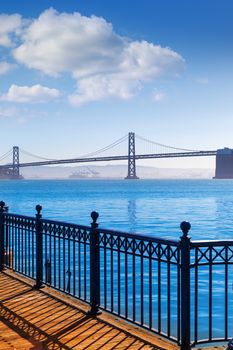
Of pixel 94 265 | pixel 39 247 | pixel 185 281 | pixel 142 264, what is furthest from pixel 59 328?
pixel 39 247

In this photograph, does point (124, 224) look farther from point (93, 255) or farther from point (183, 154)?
point (183, 154)

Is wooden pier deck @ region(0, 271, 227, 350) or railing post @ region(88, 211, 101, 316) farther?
railing post @ region(88, 211, 101, 316)

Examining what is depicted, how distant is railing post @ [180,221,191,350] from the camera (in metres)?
5.13

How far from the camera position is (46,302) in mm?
7297

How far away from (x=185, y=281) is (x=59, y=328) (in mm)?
1915

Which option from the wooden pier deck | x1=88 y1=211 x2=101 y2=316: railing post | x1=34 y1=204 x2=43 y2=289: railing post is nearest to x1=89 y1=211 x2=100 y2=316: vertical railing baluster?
x1=88 y1=211 x2=101 y2=316: railing post

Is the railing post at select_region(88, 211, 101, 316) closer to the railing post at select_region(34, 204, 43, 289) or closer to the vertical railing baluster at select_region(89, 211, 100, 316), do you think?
the vertical railing baluster at select_region(89, 211, 100, 316)

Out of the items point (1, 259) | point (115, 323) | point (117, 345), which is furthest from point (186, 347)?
point (1, 259)

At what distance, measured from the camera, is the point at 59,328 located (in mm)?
6059

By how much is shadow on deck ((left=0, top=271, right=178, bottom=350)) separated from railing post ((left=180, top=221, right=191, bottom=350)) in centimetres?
24

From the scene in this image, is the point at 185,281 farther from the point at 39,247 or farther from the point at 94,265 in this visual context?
the point at 39,247

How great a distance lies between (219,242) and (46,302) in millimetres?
3303

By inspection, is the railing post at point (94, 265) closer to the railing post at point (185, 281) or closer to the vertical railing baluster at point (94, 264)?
the vertical railing baluster at point (94, 264)

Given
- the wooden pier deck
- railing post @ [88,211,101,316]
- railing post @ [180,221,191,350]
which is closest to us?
railing post @ [180,221,191,350]
